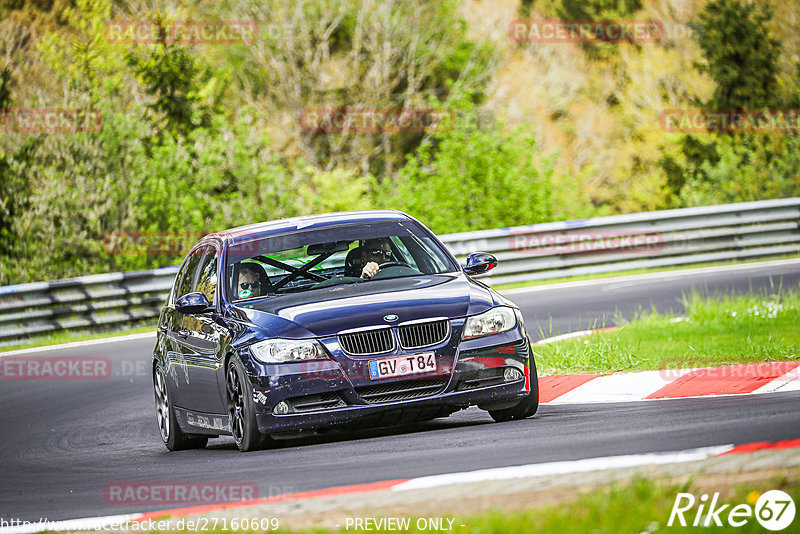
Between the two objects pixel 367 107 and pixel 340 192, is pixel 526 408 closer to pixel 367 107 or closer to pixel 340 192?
pixel 340 192

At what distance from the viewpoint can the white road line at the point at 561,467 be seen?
19.0ft

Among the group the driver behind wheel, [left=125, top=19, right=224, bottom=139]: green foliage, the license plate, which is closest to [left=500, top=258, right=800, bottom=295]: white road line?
the driver behind wheel

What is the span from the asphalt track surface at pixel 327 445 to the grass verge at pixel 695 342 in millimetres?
1422

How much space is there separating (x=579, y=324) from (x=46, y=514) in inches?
341

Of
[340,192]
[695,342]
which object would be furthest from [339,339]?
[340,192]

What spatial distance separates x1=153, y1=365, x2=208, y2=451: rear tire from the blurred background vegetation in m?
15.2

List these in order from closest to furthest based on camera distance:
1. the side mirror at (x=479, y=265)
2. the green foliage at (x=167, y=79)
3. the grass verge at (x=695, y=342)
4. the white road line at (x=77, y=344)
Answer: the side mirror at (x=479, y=265), the grass verge at (x=695, y=342), the white road line at (x=77, y=344), the green foliage at (x=167, y=79)

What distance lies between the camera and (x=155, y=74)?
3294cm

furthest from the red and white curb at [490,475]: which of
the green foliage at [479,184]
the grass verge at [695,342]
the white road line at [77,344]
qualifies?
the green foliage at [479,184]

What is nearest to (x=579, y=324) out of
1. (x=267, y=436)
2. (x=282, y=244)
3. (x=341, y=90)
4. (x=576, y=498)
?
(x=282, y=244)

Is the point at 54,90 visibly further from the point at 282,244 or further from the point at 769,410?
the point at 769,410

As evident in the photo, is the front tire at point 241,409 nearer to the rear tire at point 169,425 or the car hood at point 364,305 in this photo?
the car hood at point 364,305

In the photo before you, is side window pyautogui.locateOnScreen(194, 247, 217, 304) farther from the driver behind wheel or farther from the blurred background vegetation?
the blurred background vegetation

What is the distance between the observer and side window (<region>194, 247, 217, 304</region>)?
9.48 metres
